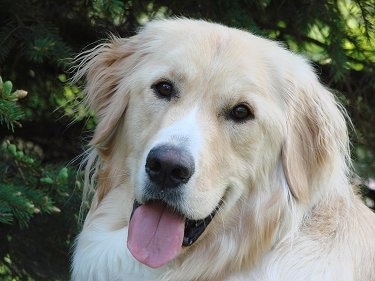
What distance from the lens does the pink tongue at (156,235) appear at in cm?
350

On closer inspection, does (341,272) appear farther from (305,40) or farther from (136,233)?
(305,40)

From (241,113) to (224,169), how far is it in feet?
0.89

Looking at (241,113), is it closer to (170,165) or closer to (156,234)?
(170,165)

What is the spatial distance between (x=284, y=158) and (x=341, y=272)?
1.88ft

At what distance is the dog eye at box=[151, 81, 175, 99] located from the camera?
3.63 metres

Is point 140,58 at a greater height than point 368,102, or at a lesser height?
greater

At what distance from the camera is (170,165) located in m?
3.28

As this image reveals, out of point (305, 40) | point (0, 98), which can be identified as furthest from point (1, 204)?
point (305, 40)

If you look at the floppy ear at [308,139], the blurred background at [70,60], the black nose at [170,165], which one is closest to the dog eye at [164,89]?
the black nose at [170,165]

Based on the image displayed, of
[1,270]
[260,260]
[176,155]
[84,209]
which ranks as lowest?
[1,270]

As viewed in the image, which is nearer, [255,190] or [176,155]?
[176,155]

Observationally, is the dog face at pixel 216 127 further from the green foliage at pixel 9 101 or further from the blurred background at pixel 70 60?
the blurred background at pixel 70 60

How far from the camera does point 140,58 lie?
3.90 meters

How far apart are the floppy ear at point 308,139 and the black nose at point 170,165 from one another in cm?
59
